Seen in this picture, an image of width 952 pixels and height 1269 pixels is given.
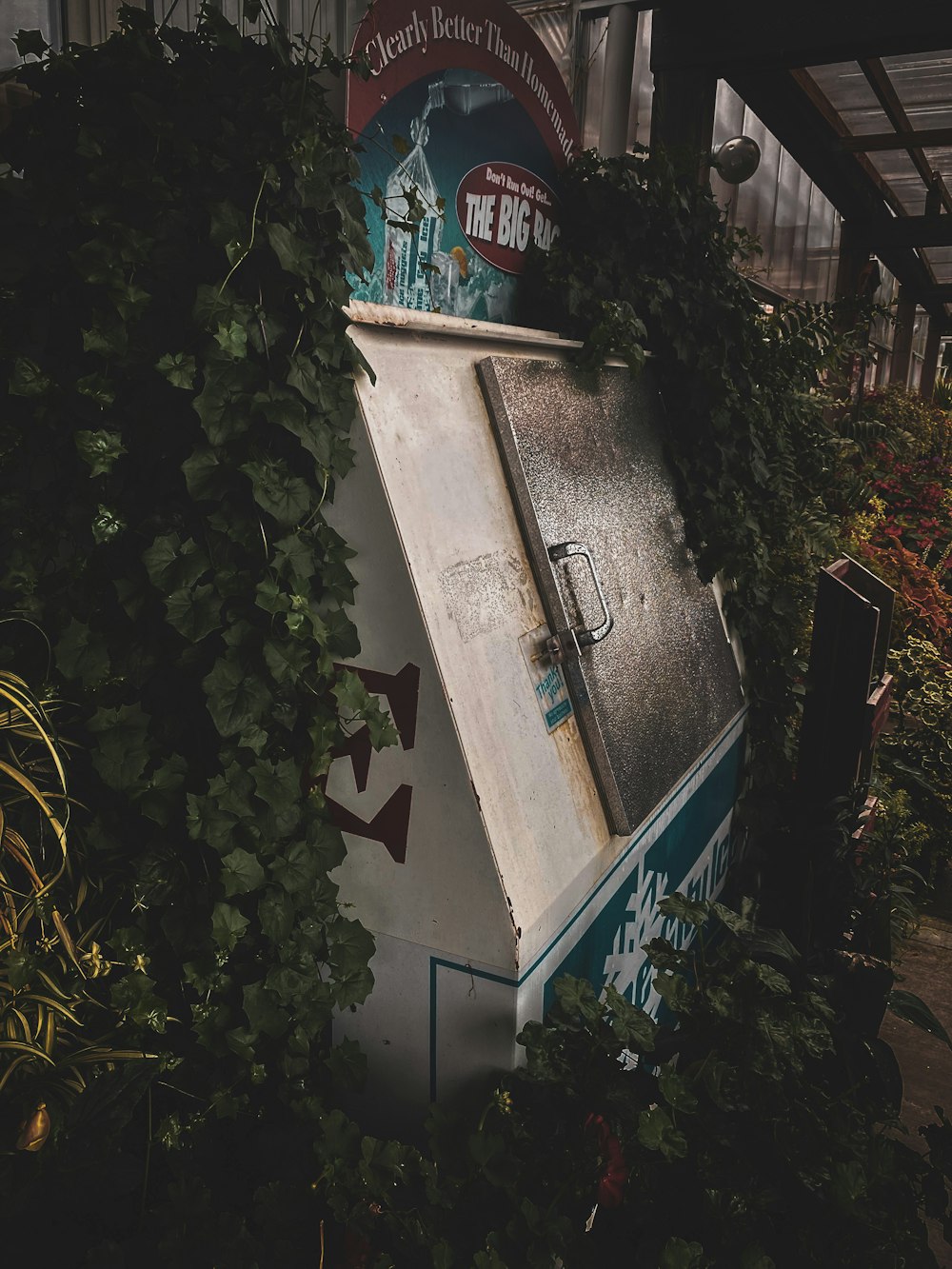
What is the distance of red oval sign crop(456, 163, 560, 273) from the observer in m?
2.30

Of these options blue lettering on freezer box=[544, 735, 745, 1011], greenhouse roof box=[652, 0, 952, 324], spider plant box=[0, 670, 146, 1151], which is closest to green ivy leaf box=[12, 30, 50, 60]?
spider plant box=[0, 670, 146, 1151]

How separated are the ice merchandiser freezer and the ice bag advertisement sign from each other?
1.16 ft

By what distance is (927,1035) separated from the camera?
2871 mm

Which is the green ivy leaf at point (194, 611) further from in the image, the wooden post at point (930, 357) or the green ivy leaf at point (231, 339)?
the wooden post at point (930, 357)

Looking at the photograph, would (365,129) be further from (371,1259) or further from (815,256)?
(815,256)

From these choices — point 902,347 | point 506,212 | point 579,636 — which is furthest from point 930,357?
point 579,636

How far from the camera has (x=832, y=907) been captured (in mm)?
2643

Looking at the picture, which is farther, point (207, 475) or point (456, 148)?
point (456, 148)

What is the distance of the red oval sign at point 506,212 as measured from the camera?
230 cm

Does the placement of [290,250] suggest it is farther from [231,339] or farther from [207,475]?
[207,475]

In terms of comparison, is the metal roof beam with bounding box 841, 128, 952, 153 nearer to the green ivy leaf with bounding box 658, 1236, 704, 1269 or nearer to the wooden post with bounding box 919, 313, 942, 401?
the green ivy leaf with bounding box 658, 1236, 704, 1269

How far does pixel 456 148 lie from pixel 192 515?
1269mm

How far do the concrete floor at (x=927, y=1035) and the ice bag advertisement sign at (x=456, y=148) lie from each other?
7.18 ft

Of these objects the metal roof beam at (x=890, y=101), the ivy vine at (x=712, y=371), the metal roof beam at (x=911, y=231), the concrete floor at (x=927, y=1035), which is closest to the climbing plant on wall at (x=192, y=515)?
the ivy vine at (x=712, y=371)
